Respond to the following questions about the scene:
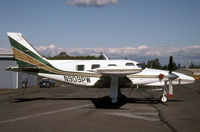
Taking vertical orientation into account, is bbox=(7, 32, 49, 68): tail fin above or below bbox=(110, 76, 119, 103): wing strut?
above

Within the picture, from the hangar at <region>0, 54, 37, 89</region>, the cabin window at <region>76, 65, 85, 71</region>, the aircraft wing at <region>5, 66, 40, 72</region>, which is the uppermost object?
the cabin window at <region>76, 65, 85, 71</region>

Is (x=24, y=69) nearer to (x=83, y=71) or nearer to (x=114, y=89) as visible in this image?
(x=83, y=71)

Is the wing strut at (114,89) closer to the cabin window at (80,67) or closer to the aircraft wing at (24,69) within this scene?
the cabin window at (80,67)

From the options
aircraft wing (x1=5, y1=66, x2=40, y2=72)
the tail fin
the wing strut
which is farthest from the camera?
the tail fin

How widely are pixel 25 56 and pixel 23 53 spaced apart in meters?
0.29

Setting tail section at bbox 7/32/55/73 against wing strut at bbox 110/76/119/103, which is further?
tail section at bbox 7/32/55/73

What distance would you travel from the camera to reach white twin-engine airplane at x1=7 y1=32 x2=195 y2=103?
1625 centimetres

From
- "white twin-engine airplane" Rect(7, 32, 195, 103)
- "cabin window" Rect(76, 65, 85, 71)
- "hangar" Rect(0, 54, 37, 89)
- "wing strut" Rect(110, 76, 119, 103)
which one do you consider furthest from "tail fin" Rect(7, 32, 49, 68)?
"hangar" Rect(0, 54, 37, 89)

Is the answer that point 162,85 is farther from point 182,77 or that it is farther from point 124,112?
point 124,112

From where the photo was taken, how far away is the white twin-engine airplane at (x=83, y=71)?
1625cm

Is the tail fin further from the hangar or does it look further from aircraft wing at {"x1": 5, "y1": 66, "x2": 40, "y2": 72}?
the hangar

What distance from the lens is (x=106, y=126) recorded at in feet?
31.4

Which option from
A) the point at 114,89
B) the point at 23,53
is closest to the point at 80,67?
the point at 114,89

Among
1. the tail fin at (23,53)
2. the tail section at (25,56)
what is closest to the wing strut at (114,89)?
the tail section at (25,56)
